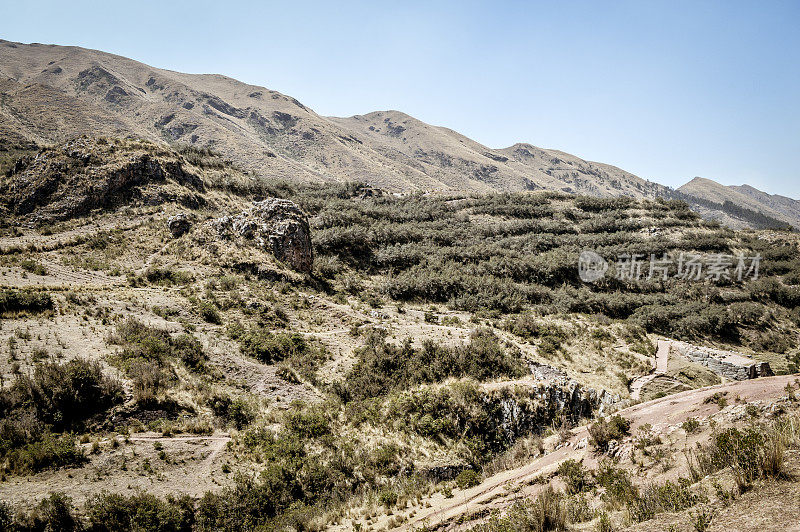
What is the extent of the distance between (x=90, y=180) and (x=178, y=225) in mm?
10769

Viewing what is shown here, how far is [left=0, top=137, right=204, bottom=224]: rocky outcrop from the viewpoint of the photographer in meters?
28.4

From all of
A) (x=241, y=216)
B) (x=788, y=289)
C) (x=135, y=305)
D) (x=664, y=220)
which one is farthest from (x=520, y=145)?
(x=135, y=305)

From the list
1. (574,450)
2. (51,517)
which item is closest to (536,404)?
(574,450)

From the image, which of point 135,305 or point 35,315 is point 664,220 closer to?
point 135,305

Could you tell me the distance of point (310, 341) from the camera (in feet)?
63.0

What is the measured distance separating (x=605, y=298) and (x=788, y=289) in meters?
17.7

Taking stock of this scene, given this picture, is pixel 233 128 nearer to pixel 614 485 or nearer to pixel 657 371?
pixel 657 371

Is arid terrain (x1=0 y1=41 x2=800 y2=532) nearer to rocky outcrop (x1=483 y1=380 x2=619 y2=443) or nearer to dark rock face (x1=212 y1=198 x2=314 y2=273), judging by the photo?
rocky outcrop (x1=483 y1=380 x2=619 y2=443)

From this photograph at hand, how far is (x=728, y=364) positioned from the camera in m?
16.7

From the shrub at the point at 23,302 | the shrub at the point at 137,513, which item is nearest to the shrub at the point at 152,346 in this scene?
the shrub at the point at 23,302

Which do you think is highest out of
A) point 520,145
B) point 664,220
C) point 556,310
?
point 520,145

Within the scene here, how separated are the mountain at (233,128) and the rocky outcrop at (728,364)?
2683 inches

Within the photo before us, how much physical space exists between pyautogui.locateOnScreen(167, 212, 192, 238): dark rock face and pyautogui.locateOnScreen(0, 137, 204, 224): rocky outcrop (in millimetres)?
5364

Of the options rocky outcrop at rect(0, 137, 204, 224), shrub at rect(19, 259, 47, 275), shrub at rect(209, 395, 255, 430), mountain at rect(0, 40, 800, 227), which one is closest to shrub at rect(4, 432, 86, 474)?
shrub at rect(209, 395, 255, 430)
